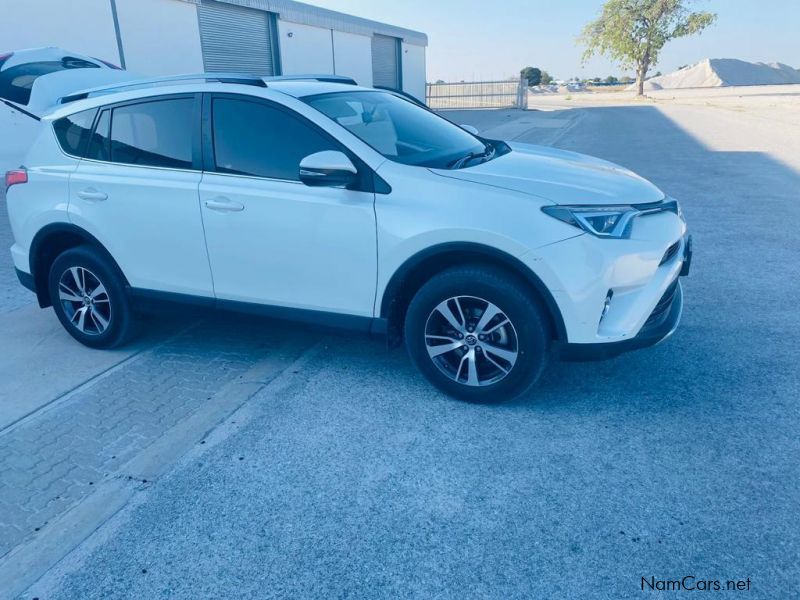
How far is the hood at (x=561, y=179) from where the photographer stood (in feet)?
11.3

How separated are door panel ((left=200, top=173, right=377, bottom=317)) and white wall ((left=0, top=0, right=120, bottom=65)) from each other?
36.9ft

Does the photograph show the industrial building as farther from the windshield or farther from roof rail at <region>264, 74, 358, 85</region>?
the windshield

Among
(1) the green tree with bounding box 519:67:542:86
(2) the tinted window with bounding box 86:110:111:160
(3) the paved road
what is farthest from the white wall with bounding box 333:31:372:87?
(1) the green tree with bounding box 519:67:542:86

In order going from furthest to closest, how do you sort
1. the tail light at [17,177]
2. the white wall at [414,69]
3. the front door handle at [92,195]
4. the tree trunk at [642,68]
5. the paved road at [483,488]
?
the tree trunk at [642,68] < the white wall at [414,69] < the tail light at [17,177] < the front door handle at [92,195] < the paved road at [483,488]

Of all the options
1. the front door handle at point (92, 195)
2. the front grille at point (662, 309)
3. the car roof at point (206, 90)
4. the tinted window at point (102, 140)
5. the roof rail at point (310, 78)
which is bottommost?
the front grille at point (662, 309)

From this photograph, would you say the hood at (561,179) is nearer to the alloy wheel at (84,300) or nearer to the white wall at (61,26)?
the alloy wheel at (84,300)

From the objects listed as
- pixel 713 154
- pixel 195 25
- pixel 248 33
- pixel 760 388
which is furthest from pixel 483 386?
pixel 248 33

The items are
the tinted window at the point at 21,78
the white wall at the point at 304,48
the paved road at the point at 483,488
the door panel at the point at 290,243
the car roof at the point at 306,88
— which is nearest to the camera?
the paved road at the point at 483,488

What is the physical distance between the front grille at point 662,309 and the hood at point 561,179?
1.75ft

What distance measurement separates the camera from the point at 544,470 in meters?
3.10

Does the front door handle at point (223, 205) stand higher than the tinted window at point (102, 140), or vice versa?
the tinted window at point (102, 140)

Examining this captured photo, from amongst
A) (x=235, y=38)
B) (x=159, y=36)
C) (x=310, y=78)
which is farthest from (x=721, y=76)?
(x=310, y=78)

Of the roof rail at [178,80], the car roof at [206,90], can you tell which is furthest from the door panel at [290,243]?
the roof rail at [178,80]

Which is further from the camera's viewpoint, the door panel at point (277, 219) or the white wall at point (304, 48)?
the white wall at point (304, 48)
